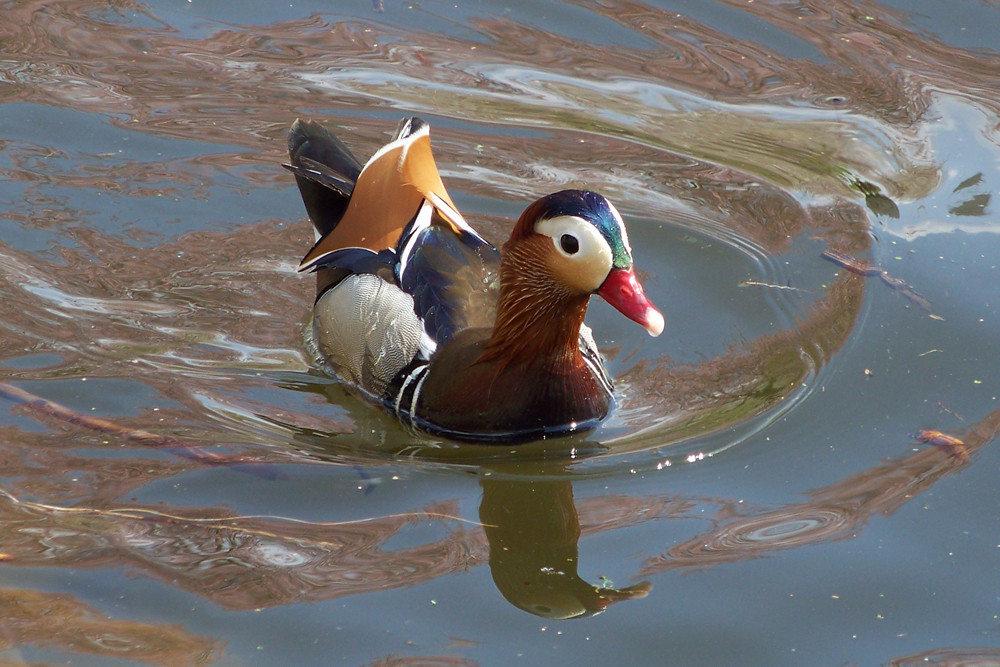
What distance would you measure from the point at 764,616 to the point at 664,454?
976mm

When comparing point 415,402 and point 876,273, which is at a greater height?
point 876,273

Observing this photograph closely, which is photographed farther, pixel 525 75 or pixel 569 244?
pixel 525 75

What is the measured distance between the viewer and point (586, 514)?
4.43 m

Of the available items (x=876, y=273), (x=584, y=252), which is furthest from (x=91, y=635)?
(x=876, y=273)

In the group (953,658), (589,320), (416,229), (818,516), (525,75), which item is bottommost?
(953,658)

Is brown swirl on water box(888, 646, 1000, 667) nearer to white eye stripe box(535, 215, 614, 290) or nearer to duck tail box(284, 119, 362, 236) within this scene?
white eye stripe box(535, 215, 614, 290)

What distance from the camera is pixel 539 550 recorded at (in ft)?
14.1

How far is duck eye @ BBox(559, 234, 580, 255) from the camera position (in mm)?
4594

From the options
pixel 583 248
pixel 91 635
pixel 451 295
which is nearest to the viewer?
pixel 91 635

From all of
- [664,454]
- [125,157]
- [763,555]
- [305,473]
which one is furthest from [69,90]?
[763,555]

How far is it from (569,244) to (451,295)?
2.98 ft

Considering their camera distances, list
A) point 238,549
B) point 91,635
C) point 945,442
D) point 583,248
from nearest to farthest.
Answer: point 91,635
point 238,549
point 583,248
point 945,442

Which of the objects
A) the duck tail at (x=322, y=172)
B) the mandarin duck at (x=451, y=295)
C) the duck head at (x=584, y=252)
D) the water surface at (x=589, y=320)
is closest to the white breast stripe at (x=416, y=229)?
the mandarin duck at (x=451, y=295)

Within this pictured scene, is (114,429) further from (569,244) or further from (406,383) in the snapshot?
(569,244)
